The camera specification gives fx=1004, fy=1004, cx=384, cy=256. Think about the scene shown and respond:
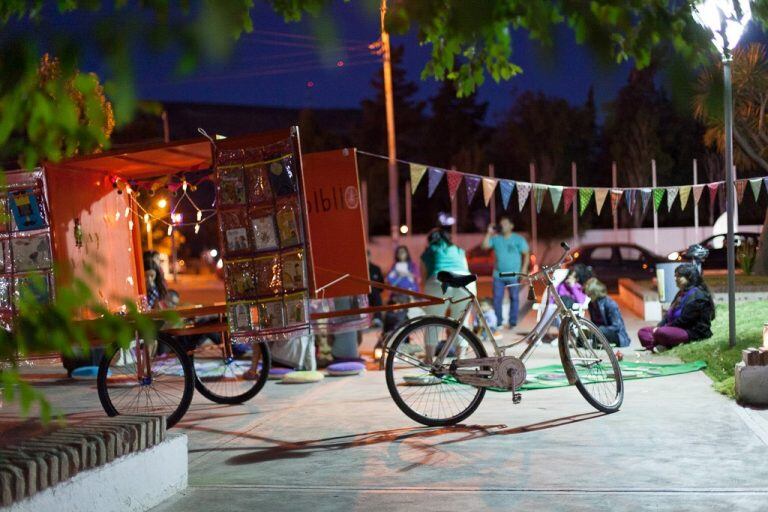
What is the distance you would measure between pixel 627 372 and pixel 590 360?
7.88ft

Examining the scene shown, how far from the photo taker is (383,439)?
777 cm

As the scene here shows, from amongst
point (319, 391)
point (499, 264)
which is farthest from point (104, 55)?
point (499, 264)

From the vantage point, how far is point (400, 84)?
197ft

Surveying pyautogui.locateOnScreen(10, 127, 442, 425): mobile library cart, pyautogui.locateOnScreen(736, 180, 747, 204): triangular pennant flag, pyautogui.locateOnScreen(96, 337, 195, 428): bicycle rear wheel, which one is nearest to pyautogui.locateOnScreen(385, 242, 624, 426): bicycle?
pyautogui.locateOnScreen(10, 127, 442, 425): mobile library cart

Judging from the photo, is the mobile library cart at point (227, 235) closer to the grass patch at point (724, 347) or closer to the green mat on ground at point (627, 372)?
the green mat on ground at point (627, 372)

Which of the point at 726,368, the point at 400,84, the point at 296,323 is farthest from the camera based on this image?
the point at 400,84

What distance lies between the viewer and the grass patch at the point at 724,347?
31.8ft

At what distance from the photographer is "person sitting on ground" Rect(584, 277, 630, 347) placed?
12.5 meters

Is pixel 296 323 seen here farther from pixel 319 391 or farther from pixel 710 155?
pixel 710 155

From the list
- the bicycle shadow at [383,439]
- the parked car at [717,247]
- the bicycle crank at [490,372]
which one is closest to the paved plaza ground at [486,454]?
the bicycle shadow at [383,439]

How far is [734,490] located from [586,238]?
37.9 metres

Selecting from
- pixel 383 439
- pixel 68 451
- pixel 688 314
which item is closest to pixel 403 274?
pixel 688 314

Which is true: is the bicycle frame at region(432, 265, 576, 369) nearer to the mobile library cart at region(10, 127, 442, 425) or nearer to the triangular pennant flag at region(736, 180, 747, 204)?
the mobile library cart at region(10, 127, 442, 425)

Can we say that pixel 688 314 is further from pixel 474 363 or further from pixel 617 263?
pixel 617 263
